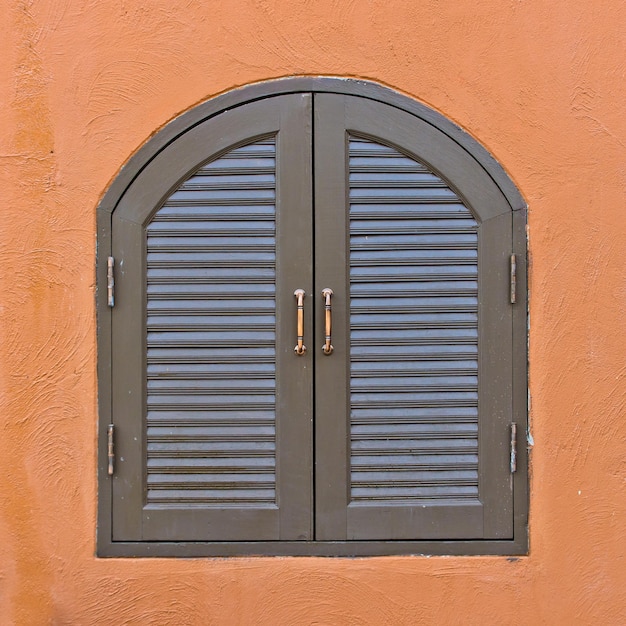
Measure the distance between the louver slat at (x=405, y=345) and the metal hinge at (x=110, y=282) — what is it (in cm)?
84

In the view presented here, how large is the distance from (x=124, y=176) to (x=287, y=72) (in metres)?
0.68

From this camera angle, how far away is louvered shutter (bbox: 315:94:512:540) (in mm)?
2234

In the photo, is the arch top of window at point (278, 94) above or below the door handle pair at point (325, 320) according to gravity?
above

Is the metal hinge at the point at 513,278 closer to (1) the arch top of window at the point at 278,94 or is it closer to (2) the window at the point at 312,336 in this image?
(2) the window at the point at 312,336

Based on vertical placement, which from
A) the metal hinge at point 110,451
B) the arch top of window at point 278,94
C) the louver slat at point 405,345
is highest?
the arch top of window at point 278,94

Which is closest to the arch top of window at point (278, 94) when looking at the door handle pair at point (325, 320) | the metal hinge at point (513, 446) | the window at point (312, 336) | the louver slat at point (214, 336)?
the window at point (312, 336)

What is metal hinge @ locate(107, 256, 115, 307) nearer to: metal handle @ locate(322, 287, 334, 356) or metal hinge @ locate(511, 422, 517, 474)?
metal handle @ locate(322, 287, 334, 356)

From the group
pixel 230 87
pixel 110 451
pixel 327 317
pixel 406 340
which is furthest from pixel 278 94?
pixel 110 451

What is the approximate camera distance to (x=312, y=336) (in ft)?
7.34

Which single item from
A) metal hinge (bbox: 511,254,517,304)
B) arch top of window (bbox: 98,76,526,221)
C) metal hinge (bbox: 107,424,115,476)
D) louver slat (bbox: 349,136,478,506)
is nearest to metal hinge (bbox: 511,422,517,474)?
louver slat (bbox: 349,136,478,506)

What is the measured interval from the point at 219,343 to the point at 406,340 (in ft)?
2.18

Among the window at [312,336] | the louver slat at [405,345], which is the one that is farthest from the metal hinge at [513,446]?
the louver slat at [405,345]

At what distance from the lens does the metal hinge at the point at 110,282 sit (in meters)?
2.22

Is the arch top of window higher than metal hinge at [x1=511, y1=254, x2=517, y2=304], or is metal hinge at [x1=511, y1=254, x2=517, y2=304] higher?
the arch top of window
